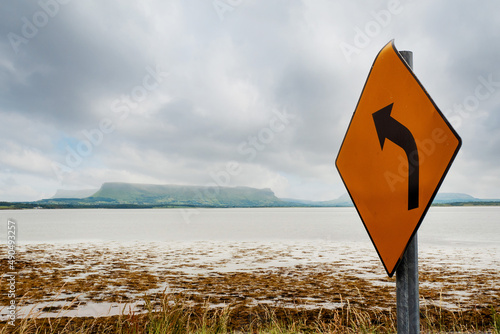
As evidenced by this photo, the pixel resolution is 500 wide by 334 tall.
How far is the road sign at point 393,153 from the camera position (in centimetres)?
148

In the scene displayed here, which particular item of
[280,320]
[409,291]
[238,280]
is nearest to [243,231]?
[238,280]

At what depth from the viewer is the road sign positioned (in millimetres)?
1476

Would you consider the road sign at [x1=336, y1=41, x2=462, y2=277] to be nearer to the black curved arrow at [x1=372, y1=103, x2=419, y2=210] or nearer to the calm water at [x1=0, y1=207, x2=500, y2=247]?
the black curved arrow at [x1=372, y1=103, x2=419, y2=210]

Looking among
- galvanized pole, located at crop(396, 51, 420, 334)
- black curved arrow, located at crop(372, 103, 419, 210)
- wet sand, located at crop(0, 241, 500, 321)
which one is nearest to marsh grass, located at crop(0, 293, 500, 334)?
wet sand, located at crop(0, 241, 500, 321)

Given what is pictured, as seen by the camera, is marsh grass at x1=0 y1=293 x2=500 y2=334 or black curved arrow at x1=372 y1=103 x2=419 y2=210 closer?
black curved arrow at x1=372 y1=103 x2=419 y2=210

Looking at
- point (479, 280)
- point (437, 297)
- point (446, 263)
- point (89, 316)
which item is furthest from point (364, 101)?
point (446, 263)

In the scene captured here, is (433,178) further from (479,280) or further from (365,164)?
(479,280)

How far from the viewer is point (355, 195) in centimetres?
187

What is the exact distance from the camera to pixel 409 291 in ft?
5.38

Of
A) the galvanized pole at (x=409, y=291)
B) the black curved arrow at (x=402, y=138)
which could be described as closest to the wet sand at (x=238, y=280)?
the galvanized pole at (x=409, y=291)

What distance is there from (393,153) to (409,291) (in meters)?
0.67

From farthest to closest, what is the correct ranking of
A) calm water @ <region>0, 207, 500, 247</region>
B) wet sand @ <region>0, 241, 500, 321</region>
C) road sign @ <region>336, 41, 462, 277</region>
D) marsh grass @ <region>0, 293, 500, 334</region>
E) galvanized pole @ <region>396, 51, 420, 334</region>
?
calm water @ <region>0, 207, 500, 247</region>, wet sand @ <region>0, 241, 500, 321</region>, marsh grass @ <region>0, 293, 500, 334</region>, galvanized pole @ <region>396, 51, 420, 334</region>, road sign @ <region>336, 41, 462, 277</region>

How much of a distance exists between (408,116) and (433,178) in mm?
337

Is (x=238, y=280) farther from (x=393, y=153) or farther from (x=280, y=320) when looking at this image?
(x=393, y=153)
